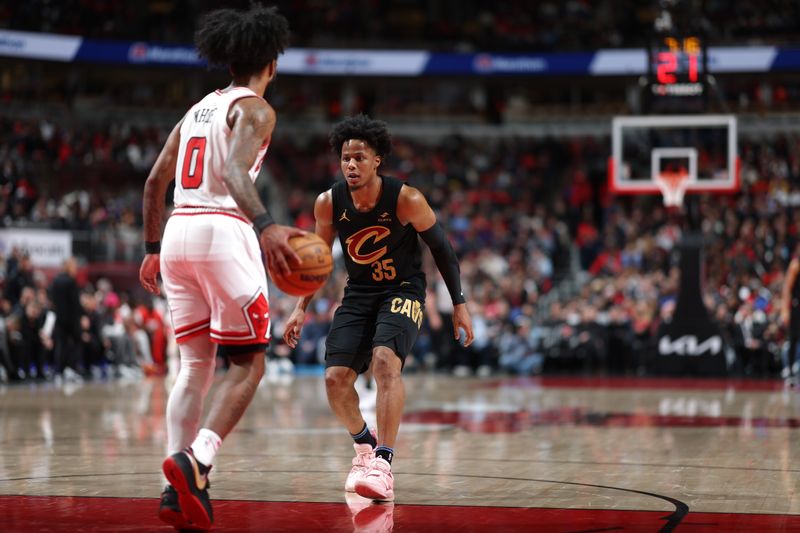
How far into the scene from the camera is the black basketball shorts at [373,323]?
6.31 m

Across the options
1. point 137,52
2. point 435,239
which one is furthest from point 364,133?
point 137,52

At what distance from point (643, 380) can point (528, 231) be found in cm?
905

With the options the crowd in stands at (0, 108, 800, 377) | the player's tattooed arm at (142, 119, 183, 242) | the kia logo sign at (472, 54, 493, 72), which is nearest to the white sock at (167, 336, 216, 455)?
the player's tattooed arm at (142, 119, 183, 242)

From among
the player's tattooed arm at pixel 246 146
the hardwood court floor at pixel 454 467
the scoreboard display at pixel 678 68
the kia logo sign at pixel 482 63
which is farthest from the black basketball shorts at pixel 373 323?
the kia logo sign at pixel 482 63

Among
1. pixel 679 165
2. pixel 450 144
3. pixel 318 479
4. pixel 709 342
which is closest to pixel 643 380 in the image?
pixel 709 342

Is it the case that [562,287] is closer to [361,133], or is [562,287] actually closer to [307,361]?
[307,361]

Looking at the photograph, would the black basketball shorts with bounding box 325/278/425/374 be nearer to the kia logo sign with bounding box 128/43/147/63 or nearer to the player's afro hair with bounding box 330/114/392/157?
the player's afro hair with bounding box 330/114/392/157

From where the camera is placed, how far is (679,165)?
18.3 meters

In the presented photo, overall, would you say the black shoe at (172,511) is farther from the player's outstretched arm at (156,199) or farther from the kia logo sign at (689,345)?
the kia logo sign at (689,345)

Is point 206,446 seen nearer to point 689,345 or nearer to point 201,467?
point 201,467

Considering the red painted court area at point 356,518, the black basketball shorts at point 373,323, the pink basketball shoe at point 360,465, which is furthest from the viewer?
the black basketball shorts at point 373,323

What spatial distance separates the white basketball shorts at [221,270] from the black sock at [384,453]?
3.94 ft

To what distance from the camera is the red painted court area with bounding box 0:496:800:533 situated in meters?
4.81

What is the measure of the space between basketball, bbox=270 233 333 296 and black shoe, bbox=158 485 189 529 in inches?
38.9
